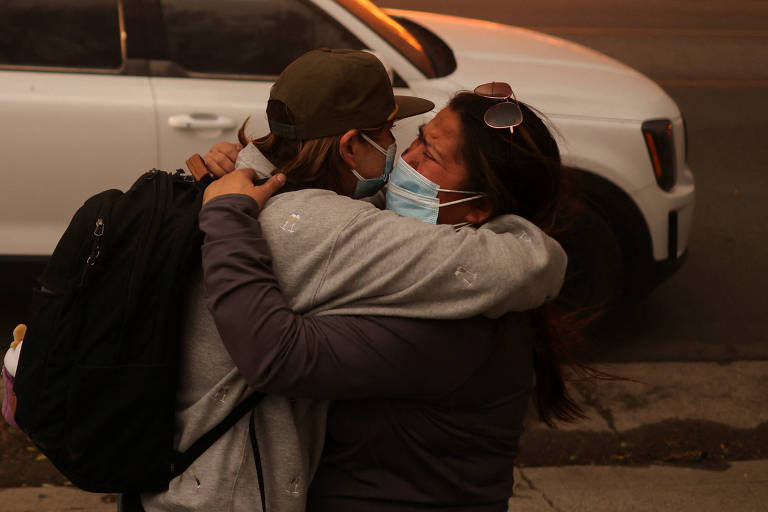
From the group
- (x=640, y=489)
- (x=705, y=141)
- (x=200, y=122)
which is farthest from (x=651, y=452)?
(x=705, y=141)

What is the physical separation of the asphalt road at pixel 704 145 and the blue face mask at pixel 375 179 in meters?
3.22

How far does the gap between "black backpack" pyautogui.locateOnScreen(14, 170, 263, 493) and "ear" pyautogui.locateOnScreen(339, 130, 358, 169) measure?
1.06 ft

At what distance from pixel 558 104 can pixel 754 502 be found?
191 cm

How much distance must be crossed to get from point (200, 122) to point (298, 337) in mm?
2973

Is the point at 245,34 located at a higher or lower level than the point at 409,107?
lower

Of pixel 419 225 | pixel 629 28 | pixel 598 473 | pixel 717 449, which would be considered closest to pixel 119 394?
pixel 419 225

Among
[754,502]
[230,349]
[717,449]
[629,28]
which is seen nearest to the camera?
[230,349]

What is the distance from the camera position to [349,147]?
1928 millimetres

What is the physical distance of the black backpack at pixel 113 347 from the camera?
1.68m

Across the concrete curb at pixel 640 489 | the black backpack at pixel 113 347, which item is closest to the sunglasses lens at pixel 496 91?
the black backpack at pixel 113 347

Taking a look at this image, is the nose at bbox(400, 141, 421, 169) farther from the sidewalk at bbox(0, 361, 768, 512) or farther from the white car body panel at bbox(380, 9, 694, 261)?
the white car body panel at bbox(380, 9, 694, 261)

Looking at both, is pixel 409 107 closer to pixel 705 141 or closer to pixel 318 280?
pixel 318 280

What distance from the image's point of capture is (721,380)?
15.7 ft

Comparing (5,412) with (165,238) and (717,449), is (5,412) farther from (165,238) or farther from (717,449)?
(717,449)
